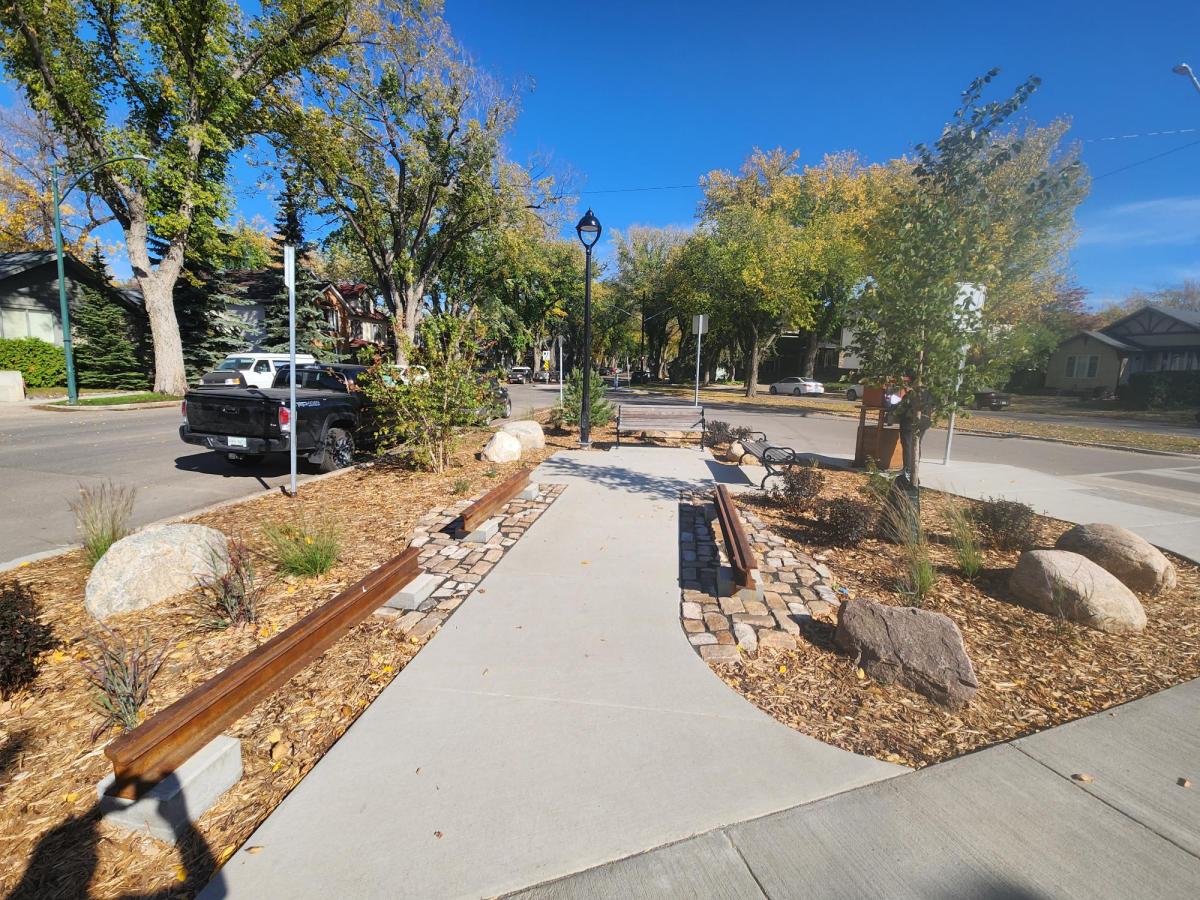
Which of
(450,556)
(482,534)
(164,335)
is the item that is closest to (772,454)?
(482,534)

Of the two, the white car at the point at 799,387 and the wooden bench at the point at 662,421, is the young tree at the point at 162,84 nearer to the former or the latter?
the wooden bench at the point at 662,421

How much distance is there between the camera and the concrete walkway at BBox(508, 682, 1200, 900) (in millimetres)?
1785

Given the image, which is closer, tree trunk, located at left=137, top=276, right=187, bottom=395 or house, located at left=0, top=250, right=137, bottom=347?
tree trunk, located at left=137, top=276, right=187, bottom=395

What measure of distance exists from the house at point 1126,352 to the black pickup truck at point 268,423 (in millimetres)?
38892

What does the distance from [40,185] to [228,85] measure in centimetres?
2484

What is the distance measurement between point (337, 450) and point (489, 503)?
3985 millimetres

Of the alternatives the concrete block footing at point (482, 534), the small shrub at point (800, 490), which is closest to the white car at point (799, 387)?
the small shrub at point (800, 490)

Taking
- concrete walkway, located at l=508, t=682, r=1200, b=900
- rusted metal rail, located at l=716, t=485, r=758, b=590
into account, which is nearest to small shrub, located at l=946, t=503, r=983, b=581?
rusted metal rail, located at l=716, t=485, r=758, b=590

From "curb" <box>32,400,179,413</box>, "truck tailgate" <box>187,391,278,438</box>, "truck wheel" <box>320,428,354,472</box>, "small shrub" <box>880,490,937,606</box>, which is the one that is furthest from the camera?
"curb" <box>32,400,179,413</box>

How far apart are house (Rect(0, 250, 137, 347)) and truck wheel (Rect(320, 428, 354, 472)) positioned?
2263 cm

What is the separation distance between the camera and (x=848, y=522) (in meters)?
5.11

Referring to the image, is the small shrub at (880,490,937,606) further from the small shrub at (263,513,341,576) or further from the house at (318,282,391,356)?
Result: the house at (318,282,391,356)

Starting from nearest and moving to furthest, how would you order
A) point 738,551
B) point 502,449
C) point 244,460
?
1. point 738,551
2. point 502,449
3. point 244,460

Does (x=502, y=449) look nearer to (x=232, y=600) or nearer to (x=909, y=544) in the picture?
(x=232, y=600)
